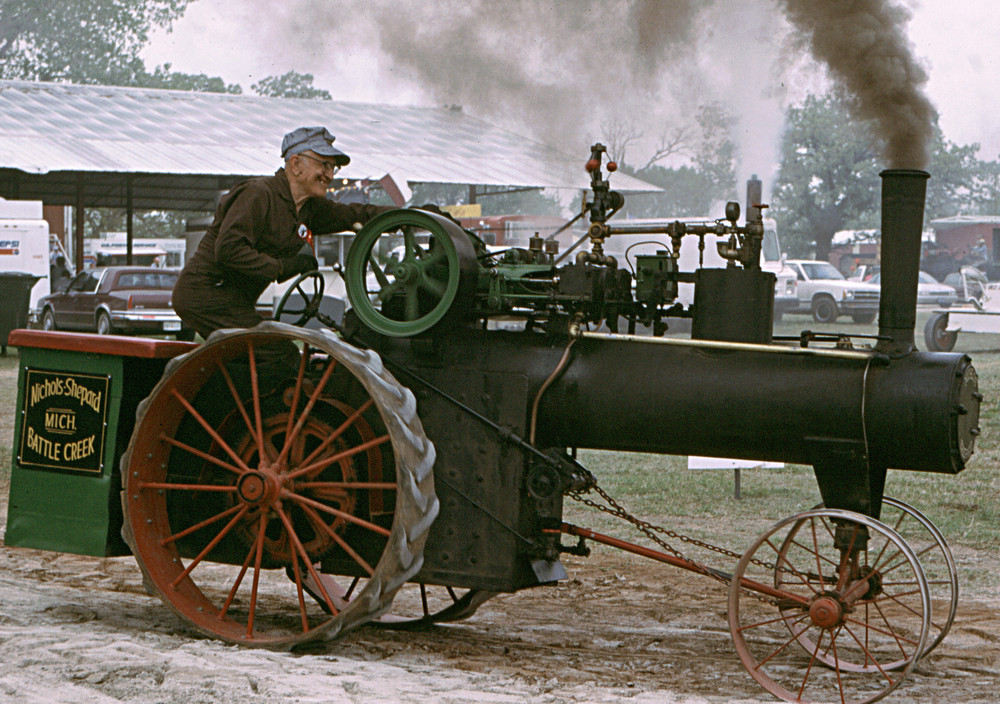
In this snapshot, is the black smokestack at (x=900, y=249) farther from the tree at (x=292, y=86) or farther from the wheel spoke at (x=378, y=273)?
the tree at (x=292, y=86)

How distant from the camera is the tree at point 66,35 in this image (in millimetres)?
44125

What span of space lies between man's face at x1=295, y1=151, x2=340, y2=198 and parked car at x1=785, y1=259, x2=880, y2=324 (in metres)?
22.3

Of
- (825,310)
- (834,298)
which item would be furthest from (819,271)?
(834,298)

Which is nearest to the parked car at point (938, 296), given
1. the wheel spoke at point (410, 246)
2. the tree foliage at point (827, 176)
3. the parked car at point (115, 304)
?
the tree foliage at point (827, 176)

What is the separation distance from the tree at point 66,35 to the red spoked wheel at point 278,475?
40424 millimetres

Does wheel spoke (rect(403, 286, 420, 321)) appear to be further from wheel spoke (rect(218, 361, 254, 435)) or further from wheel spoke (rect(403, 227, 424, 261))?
wheel spoke (rect(218, 361, 254, 435))

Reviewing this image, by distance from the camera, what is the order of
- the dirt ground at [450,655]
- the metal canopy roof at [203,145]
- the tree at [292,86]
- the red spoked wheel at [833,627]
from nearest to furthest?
the dirt ground at [450,655] → the red spoked wheel at [833,627] → the metal canopy roof at [203,145] → the tree at [292,86]

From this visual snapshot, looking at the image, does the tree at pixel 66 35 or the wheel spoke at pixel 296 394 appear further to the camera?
the tree at pixel 66 35

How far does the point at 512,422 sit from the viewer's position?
4137mm

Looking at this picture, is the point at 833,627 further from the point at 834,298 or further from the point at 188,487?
the point at 834,298

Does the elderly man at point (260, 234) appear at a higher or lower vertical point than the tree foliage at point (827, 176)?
lower

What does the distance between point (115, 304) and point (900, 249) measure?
16.3 meters

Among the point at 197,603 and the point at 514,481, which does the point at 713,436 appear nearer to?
the point at 514,481

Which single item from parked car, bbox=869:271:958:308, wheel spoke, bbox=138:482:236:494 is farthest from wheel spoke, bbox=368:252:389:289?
parked car, bbox=869:271:958:308
